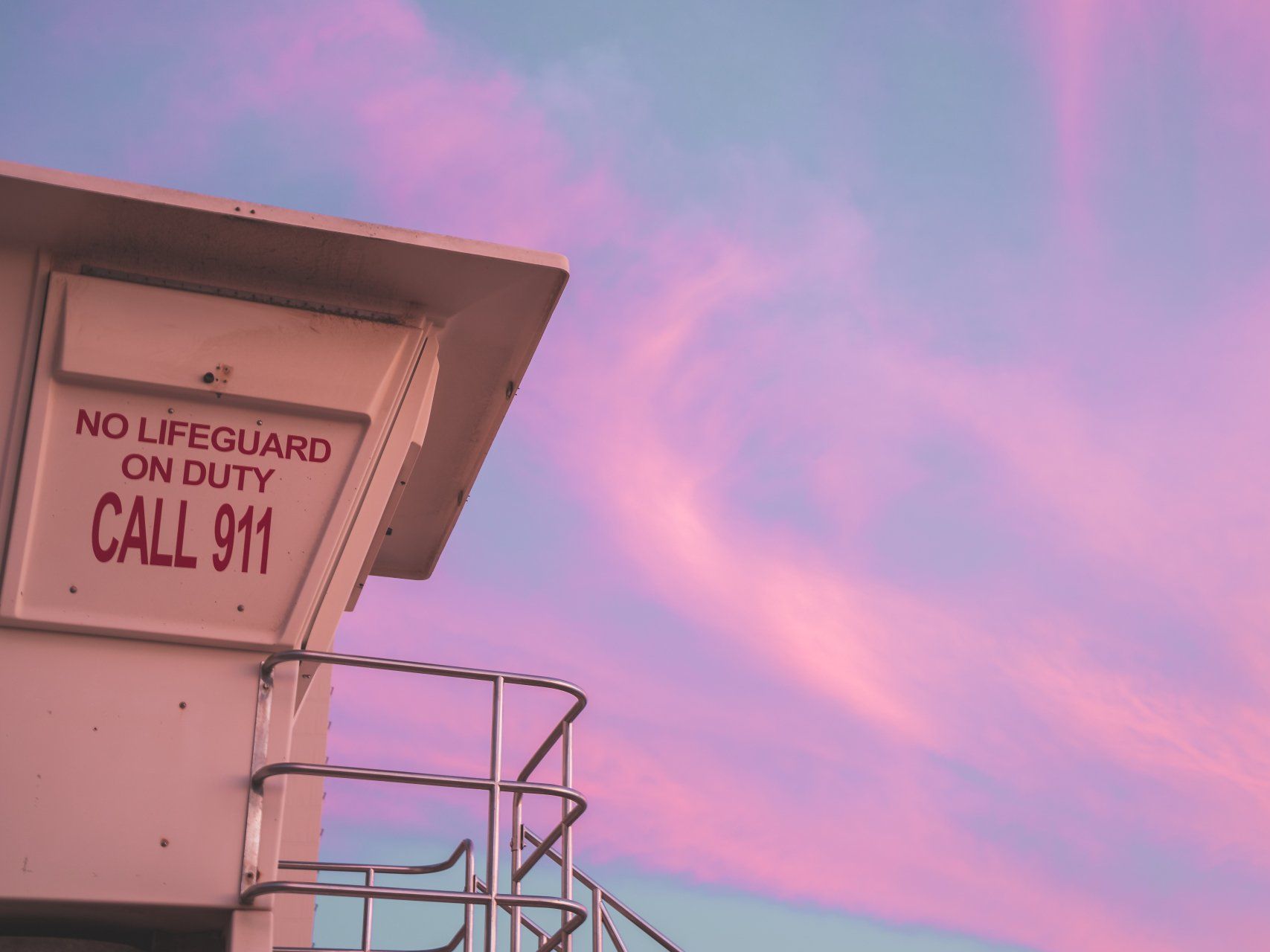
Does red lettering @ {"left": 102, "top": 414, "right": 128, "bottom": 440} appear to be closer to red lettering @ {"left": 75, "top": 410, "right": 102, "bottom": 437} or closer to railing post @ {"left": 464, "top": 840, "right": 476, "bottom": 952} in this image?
red lettering @ {"left": 75, "top": 410, "right": 102, "bottom": 437}

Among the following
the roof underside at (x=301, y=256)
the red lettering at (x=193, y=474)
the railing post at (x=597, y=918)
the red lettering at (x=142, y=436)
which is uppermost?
the roof underside at (x=301, y=256)

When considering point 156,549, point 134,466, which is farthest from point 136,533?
point 134,466

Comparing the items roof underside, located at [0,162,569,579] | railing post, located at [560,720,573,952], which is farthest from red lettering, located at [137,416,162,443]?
railing post, located at [560,720,573,952]

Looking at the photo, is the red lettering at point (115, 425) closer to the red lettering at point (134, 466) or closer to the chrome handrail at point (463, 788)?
the red lettering at point (134, 466)

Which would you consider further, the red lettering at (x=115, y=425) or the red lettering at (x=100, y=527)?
the red lettering at (x=115, y=425)

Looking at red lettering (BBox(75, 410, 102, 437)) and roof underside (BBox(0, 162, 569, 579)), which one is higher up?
roof underside (BBox(0, 162, 569, 579))

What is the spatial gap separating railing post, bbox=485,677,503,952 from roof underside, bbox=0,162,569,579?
2.04m

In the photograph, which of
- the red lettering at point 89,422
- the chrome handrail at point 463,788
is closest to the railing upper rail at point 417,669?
the chrome handrail at point 463,788

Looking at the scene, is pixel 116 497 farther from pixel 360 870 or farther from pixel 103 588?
pixel 360 870

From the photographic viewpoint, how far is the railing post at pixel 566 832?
5.73 m

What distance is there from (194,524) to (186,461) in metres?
0.30

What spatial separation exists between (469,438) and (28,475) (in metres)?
2.70

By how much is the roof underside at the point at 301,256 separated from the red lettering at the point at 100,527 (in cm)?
117

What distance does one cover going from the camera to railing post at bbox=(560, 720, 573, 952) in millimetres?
5730
